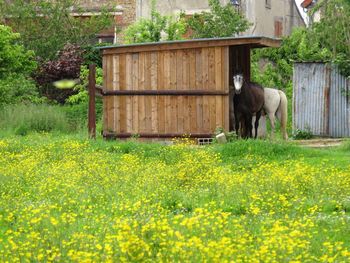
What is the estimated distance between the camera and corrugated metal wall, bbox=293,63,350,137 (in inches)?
1148

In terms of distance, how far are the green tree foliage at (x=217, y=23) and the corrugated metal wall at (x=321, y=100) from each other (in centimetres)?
1036

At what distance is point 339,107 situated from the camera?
2920cm

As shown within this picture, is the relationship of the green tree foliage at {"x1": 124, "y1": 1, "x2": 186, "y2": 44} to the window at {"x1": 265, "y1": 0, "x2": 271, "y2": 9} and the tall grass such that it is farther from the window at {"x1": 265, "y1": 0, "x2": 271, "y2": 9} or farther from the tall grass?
the window at {"x1": 265, "y1": 0, "x2": 271, "y2": 9}

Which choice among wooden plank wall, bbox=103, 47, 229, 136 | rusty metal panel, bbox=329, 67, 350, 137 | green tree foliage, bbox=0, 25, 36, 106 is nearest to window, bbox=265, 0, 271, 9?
green tree foliage, bbox=0, 25, 36, 106

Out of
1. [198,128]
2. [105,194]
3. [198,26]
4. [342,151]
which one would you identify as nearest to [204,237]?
[105,194]

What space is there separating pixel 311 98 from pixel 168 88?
5849 millimetres

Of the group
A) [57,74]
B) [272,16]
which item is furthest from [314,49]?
[272,16]

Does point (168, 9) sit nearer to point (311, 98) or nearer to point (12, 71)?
point (12, 71)

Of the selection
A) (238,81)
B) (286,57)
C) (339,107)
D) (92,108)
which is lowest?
(339,107)

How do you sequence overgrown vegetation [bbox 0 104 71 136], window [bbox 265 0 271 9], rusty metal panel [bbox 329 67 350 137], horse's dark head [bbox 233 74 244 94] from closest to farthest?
horse's dark head [bbox 233 74 244 94]
overgrown vegetation [bbox 0 104 71 136]
rusty metal panel [bbox 329 67 350 137]
window [bbox 265 0 271 9]

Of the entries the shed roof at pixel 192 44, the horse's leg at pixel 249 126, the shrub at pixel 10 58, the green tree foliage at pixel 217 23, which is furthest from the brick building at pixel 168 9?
the shed roof at pixel 192 44

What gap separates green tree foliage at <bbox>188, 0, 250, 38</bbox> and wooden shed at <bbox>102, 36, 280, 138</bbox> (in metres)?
14.0

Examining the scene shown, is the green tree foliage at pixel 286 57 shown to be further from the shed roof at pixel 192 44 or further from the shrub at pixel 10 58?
the shed roof at pixel 192 44

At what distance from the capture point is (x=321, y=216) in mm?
12438
